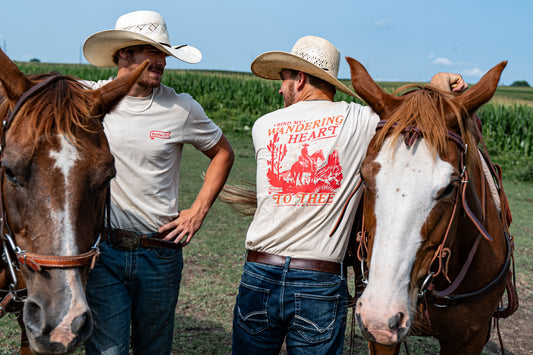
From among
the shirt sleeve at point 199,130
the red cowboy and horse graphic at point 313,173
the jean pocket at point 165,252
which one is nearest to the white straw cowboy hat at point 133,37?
the shirt sleeve at point 199,130

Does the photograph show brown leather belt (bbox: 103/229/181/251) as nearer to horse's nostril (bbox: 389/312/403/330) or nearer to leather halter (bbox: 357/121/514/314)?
leather halter (bbox: 357/121/514/314)

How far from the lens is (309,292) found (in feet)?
9.21

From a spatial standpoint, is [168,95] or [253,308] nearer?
[253,308]

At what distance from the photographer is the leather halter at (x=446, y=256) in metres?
2.35

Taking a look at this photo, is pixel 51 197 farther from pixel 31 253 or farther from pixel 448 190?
pixel 448 190

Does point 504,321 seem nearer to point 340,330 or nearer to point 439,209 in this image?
point 340,330

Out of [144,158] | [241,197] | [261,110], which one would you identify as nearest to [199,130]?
[144,158]

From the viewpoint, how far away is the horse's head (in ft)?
7.09

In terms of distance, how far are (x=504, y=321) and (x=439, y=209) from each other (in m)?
4.11

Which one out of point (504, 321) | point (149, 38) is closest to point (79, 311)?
point (149, 38)

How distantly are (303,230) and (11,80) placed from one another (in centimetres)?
166

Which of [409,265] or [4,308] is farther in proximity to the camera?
[4,308]

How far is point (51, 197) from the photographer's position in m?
2.12

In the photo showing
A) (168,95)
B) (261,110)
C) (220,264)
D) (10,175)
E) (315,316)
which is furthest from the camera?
(261,110)
